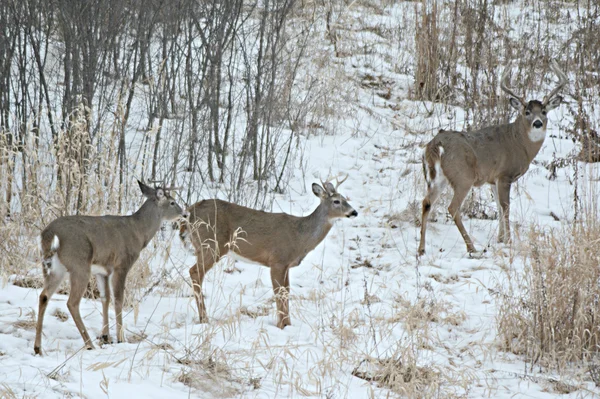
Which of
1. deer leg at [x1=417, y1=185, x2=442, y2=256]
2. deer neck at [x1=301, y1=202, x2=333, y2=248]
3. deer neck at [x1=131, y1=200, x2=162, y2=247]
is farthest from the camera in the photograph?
deer leg at [x1=417, y1=185, x2=442, y2=256]

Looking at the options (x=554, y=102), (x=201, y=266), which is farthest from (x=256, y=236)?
(x=554, y=102)

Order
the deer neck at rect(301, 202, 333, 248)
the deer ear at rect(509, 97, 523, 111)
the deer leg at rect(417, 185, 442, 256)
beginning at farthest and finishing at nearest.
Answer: the deer ear at rect(509, 97, 523, 111), the deer leg at rect(417, 185, 442, 256), the deer neck at rect(301, 202, 333, 248)

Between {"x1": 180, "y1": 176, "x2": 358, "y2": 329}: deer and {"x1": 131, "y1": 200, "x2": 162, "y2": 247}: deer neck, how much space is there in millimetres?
327

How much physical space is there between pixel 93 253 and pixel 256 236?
1.81 meters

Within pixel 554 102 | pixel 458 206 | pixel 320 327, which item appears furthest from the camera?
pixel 554 102

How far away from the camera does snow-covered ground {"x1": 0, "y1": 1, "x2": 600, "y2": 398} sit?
5.14 meters

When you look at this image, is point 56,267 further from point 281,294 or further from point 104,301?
point 281,294

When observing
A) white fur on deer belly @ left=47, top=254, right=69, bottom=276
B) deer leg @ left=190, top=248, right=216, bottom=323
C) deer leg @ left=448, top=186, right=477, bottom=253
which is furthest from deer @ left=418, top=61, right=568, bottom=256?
white fur on deer belly @ left=47, top=254, right=69, bottom=276

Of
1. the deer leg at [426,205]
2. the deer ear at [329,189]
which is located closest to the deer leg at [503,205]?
the deer leg at [426,205]

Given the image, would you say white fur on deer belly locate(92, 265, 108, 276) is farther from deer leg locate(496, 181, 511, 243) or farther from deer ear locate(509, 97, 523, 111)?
deer ear locate(509, 97, 523, 111)

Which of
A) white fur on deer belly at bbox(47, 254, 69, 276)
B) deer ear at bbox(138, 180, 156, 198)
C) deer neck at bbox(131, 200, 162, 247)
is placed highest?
deer ear at bbox(138, 180, 156, 198)

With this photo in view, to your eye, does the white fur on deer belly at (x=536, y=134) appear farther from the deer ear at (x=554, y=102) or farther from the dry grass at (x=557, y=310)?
the dry grass at (x=557, y=310)

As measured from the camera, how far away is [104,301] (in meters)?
6.32

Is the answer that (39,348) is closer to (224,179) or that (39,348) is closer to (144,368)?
(144,368)
